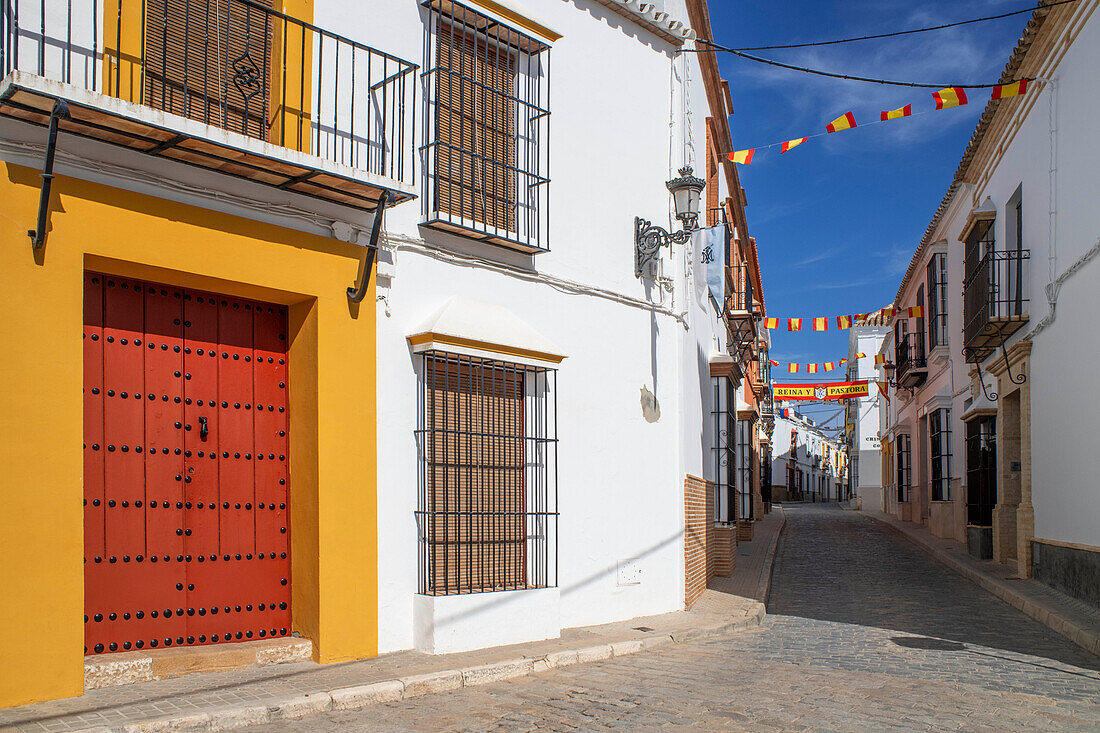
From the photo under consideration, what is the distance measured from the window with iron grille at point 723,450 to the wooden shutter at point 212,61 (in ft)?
31.2

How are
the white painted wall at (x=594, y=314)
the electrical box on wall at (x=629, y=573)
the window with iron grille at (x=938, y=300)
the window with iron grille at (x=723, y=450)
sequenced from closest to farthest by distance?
the white painted wall at (x=594, y=314) → the electrical box on wall at (x=629, y=573) → the window with iron grille at (x=723, y=450) → the window with iron grille at (x=938, y=300)

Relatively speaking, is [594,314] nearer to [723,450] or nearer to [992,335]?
[723,450]

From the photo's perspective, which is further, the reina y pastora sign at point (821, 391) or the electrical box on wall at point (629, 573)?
the reina y pastora sign at point (821, 391)

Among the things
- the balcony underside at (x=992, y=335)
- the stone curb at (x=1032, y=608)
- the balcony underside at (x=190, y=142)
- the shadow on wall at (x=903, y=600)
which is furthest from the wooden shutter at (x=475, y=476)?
the balcony underside at (x=992, y=335)

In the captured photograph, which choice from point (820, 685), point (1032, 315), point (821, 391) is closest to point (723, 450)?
point (1032, 315)

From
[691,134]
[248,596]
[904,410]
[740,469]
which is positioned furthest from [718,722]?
[904,410]

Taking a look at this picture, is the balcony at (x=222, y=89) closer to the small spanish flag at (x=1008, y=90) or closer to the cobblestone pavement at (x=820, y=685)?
the cobblestone pavement at (x=820, y=685)

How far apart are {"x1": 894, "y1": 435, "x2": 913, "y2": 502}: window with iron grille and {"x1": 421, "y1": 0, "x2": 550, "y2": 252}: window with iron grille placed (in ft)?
74.5

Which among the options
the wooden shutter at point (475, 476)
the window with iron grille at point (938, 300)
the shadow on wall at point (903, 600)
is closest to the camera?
the wooden shutter at point (475, 476)

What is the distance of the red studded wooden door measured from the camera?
6.05 m

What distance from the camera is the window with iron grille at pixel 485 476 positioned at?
7.64 m

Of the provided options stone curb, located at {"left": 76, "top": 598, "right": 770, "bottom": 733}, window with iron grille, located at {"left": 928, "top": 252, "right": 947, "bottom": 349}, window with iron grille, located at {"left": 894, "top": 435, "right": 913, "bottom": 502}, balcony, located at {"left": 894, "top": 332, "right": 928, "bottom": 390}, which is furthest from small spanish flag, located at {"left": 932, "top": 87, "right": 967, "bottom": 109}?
window with iron grille, located at {"left": 894, "top": 435, "right": 913, "bottom": 502}

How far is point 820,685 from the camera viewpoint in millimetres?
6672

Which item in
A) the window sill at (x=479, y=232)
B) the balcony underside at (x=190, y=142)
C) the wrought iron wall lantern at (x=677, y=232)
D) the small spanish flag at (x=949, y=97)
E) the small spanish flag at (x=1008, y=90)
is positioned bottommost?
the window sill at (x=479, y=232)
